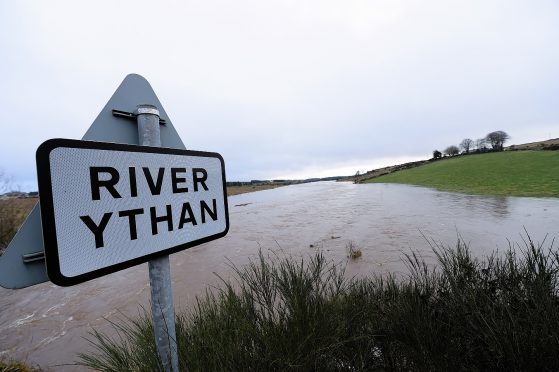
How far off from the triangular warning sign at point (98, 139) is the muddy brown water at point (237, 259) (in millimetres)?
2612

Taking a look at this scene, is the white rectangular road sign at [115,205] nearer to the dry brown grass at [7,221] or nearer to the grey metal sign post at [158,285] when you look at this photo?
the grey metal sign post at [158,285]

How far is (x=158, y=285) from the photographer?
116 centimetres

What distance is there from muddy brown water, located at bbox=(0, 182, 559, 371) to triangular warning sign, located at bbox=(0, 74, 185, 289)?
2.61m

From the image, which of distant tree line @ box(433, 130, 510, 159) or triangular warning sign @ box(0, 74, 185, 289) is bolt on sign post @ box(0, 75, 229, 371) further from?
distant tree line @ box(433, 130, 510, 159)

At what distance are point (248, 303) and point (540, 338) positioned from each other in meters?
2.37

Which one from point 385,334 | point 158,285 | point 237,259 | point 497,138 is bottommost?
point 237,259

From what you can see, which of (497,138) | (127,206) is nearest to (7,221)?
(127,206)

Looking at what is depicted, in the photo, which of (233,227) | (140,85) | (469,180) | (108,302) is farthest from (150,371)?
(469,180)

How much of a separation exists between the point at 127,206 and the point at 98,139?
316 mm

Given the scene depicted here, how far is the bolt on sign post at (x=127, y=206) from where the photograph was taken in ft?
2.77

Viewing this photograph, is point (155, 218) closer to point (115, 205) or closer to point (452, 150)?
point (115, 205)

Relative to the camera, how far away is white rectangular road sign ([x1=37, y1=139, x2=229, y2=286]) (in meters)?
0.84

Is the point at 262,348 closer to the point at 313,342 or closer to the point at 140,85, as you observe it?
the point at 313,342

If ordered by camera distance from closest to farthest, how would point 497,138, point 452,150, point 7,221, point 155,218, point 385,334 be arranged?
1. point 155,218
2. point 385,334
3. point 7,221
4. point 497,138
5. point 452,150
